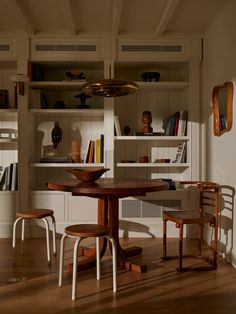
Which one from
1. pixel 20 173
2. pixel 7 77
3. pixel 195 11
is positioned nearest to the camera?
pixel 195 11

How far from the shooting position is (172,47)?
15.0 feet

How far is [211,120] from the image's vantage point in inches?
166

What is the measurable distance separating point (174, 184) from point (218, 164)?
812 mm

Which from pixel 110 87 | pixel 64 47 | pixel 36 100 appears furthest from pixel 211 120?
pixel 36 100

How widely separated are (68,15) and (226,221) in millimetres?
2585

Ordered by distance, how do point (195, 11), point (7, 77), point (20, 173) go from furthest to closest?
point (7, 77), point (20, 173), point (195, 11)

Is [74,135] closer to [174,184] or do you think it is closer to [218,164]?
[174,184]

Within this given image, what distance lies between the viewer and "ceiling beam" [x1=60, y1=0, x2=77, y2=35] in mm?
3598

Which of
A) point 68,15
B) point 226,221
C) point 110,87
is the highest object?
point 68,15

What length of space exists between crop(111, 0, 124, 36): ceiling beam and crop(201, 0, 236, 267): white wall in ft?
3.35

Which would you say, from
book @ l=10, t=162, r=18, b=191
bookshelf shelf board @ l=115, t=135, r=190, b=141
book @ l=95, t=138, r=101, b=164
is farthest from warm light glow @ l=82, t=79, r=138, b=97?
book @ l=10, t=162, r=18, b=191

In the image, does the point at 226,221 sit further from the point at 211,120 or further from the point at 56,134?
the point at 56,134

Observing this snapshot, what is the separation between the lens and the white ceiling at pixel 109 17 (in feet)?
12.1

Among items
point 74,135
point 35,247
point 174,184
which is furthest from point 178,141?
point 35,247
